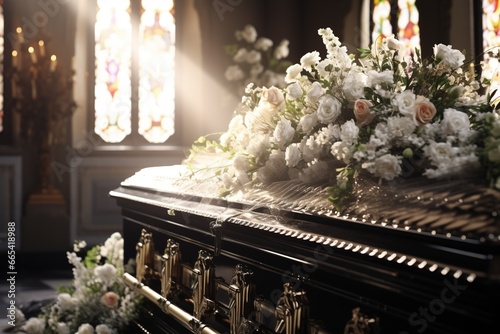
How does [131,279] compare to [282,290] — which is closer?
[282,290]

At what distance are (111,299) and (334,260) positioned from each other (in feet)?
7.63

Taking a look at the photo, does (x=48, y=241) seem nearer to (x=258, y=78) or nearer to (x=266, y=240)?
(x=258, y=78)

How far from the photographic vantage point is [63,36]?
330 inches

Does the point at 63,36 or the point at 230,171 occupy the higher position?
the point at 63,36

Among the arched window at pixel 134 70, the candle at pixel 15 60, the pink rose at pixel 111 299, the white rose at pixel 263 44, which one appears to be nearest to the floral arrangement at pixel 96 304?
the pink rose at pixel 111 299

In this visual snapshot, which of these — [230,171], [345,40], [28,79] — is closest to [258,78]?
[345,40]

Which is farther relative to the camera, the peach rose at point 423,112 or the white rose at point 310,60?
the white rose at point 310,60

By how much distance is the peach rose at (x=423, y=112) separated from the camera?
185 cm

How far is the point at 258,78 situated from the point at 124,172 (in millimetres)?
1862

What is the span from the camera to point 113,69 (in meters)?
8.95

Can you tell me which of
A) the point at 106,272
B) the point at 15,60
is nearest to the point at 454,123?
the point at 106,272

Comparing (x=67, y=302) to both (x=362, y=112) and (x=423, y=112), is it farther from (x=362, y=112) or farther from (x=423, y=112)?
(x=423, y=112)

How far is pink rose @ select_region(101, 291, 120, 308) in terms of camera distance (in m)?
3.78

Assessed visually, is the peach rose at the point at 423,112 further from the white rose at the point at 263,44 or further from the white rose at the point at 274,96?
the white rose at the point at 263,44
